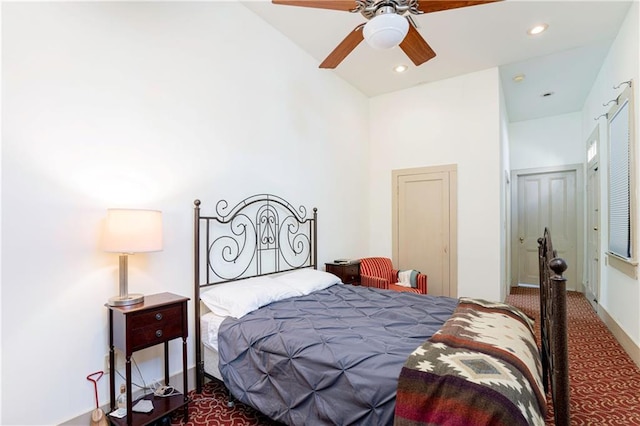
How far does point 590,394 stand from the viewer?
2465 mm

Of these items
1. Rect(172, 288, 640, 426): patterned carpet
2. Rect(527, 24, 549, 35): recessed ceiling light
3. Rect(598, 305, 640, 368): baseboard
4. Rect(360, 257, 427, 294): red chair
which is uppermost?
Rect(527, 24, 549, 35): recessed ceiling light

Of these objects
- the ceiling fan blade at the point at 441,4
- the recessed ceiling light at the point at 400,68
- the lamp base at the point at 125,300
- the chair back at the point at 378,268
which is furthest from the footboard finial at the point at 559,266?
the recessed ceiling light at the point at 400,68

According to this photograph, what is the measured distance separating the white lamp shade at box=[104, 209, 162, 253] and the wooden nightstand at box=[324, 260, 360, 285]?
2.31 m

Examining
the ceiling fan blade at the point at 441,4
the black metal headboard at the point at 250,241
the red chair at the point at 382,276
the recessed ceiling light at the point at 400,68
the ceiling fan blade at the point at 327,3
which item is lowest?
the red chair at the point at 382,276

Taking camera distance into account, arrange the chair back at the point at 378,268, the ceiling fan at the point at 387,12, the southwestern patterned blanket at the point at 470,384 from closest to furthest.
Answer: the southwestern patterned blanket at the point at 470,384, the ceiling fan at the point at 387,12, the chair back at the point at 378,268

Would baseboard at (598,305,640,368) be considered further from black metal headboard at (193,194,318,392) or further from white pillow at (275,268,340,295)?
black metal headboard at (193,194,318,392)

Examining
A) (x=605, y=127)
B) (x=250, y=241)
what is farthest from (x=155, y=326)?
(x=605, y=127)

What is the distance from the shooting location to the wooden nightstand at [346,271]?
394cm

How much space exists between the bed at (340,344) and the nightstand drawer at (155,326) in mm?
313

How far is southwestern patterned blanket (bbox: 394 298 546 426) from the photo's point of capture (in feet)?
4.07

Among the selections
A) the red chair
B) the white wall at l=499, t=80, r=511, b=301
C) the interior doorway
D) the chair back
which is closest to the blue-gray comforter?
the red chair

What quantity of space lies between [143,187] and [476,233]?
12.9ft

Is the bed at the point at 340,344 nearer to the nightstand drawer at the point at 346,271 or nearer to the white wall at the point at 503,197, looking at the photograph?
the nightstand drawer at the point at 346,271

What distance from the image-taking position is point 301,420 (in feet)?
5.68
